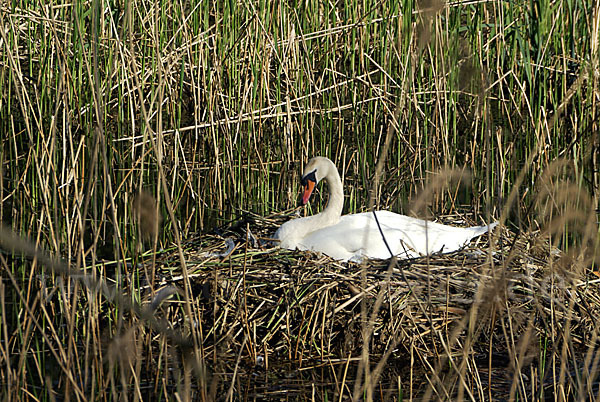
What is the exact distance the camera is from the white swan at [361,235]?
4102 millimetres

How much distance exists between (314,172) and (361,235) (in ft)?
1.71

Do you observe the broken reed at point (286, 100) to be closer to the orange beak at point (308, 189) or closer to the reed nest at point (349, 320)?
the orange beak at point (308, 189)

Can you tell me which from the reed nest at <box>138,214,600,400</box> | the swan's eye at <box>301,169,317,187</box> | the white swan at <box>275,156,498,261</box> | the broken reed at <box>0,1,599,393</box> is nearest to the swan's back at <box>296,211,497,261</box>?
the white swan at <box>275,156,498,261</box>

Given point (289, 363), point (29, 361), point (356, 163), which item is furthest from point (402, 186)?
point (29, 361)

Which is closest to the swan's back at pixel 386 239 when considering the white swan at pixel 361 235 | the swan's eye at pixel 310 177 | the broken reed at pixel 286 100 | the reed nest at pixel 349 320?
the white swan at pixel 361 235

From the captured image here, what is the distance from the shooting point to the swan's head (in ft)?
14.6

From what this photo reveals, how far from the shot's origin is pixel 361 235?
162 inches

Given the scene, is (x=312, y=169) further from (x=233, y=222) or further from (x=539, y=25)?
(x=539, y=25)

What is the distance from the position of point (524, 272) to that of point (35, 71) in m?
5.16

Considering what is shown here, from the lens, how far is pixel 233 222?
4633 millimetres

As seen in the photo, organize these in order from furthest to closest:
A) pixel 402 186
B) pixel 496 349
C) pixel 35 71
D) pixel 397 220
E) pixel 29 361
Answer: pixel 35 71, pixel 402 186, pixel 397 220, pixel 496 349, pixel 29 361

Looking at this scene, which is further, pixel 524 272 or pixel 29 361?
pixel 524 272

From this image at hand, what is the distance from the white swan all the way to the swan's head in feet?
0.33

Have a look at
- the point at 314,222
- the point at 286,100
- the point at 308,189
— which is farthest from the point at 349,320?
the point at 286,100
